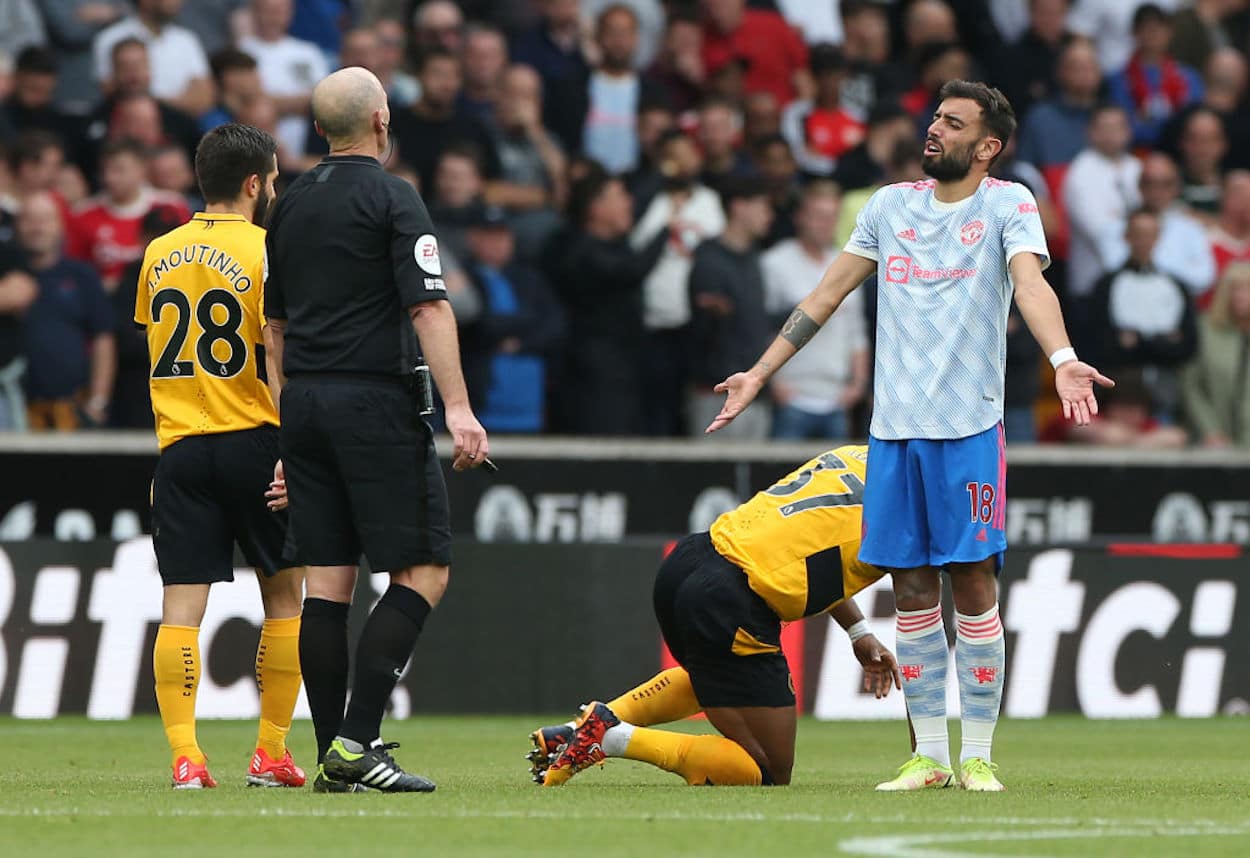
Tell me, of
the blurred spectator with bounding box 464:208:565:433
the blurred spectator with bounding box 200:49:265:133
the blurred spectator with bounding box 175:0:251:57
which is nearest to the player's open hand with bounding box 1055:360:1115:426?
the blurred spectator with bounding box 464:208:565:433

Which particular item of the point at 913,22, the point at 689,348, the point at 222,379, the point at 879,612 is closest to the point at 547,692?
the point at 879,612

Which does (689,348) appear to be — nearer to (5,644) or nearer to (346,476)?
(5,644)

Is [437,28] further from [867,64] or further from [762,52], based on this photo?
[867,64]

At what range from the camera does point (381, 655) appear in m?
7.32

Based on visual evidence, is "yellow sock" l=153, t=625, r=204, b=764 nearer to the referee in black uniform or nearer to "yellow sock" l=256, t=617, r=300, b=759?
"yellow sock" l=256, t=617, r=300, b=759

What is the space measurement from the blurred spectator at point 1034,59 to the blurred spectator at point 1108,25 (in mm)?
735

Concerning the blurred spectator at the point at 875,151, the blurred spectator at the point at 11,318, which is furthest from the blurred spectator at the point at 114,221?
the blurred spectator at the point at 875,151

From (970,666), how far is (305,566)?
2.23 metres

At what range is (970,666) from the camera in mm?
7699

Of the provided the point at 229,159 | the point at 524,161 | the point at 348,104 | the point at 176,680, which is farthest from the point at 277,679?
the point at 524,161

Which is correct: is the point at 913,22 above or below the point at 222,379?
above

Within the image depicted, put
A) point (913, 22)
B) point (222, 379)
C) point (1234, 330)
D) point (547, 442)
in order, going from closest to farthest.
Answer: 1. point (222, 379)
2. point (547, 442)
3. point (1234, 330)
4. point (913, 22)

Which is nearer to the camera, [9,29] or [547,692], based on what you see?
[547,692]

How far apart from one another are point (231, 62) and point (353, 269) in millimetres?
7721
